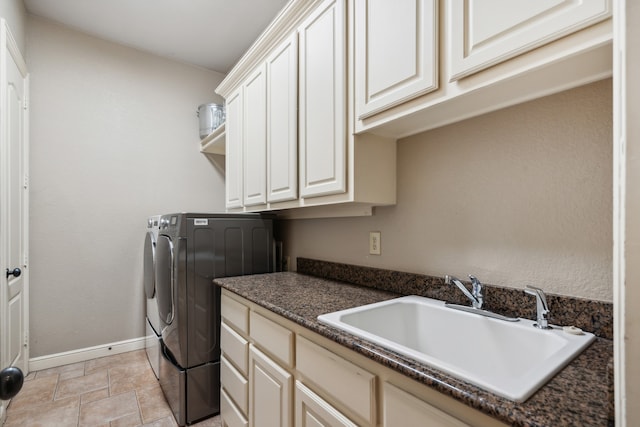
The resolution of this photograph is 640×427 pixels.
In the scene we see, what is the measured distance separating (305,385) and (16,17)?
2997 millimetres

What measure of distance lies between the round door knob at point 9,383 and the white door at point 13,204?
160cm

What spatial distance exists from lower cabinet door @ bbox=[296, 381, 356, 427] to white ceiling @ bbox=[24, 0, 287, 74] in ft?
8.25

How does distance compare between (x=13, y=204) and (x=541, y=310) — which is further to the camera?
(x=13, y=204)

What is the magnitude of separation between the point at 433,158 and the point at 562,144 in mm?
481

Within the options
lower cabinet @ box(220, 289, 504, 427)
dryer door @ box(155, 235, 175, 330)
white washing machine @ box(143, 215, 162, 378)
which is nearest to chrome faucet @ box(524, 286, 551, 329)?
lower cabinet @ box(220, 289, 504, 427)

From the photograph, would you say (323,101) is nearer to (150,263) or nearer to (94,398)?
(150,263)

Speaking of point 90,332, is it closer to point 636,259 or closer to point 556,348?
point 556,348

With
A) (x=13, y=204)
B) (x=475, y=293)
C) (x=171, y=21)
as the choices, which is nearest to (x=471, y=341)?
(x=475, y=293)

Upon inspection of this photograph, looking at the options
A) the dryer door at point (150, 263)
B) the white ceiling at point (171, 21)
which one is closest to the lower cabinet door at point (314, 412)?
the dryer door at point (150, 263)

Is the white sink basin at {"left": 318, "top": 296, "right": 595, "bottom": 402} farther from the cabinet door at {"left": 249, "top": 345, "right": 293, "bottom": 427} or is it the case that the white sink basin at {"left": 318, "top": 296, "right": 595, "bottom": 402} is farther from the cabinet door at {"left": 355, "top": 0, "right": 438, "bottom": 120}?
the cabinet door at {"left": 355, "top": 0, "right": 438, "bottom": 120}

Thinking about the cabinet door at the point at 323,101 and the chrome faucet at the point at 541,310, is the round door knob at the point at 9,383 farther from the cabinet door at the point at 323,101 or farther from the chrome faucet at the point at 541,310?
the chrome faucet at the point at 541,310

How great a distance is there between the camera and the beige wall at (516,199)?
0.98 meters

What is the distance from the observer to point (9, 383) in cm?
59

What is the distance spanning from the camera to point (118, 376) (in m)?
2.40
